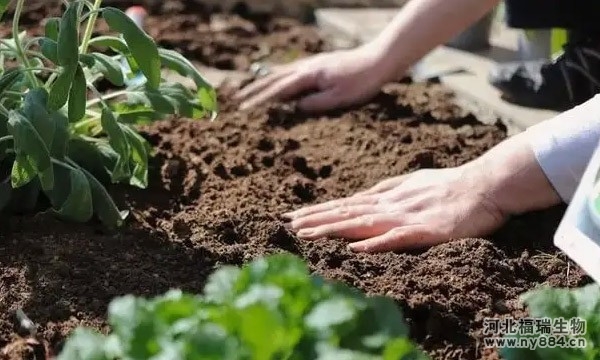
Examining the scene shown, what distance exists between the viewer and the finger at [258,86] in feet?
8.57

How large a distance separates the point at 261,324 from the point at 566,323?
408 mm

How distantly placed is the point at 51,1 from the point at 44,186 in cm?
197

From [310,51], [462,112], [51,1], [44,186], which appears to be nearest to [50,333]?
[44,186]

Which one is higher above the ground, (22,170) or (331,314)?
(331,314)

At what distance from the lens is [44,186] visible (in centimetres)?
162

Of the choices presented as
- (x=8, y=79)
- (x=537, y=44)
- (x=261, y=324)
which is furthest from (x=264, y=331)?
(x=537, y=44)

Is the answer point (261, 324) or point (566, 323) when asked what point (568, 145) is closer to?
point (566, 323)

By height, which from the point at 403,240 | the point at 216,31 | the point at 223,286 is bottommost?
the point at 216,31

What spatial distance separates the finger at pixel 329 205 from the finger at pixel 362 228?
0.07 m

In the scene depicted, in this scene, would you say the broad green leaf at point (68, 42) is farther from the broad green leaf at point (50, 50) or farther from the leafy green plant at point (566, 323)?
Answer: the leafy green plant at point (566, 323)

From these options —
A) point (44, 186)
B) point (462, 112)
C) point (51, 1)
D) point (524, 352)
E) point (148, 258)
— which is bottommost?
point (51, 1)

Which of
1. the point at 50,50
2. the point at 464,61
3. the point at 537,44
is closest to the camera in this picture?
the point at 50,50

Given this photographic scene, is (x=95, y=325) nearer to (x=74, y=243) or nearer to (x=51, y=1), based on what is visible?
(x=74, y=243)

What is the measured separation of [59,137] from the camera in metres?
1.71
